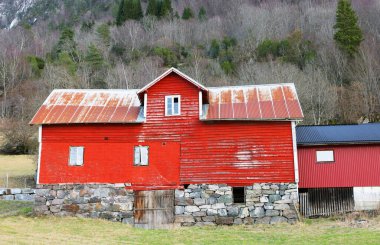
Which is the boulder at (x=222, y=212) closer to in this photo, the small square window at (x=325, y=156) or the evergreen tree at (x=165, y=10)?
the small square window at (x=325, y=156)

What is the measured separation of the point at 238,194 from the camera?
23.8 metres

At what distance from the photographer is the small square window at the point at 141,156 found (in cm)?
2395

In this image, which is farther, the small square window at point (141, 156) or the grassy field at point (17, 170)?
the grassy field at point (17, 170)

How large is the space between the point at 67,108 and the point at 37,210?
20.2 ft

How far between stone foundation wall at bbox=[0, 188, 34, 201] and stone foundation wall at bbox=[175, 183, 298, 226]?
52.5 feet

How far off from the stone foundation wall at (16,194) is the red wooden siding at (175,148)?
11.0 metres

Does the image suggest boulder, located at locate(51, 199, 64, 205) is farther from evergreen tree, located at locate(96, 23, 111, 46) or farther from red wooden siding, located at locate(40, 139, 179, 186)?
evergreen tree, located at locate(96, 23, 111, 46)

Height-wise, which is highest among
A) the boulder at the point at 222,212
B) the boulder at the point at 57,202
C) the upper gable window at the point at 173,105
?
the upper gable window at the point at 173,105

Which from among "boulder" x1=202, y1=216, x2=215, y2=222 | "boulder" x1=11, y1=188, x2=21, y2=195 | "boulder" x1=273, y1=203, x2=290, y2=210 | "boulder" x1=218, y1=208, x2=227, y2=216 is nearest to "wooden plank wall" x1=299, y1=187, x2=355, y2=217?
"boulder" x1=273, y1=203, x2=290, y2=210

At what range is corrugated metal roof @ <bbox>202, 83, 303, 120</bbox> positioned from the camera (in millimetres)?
23306

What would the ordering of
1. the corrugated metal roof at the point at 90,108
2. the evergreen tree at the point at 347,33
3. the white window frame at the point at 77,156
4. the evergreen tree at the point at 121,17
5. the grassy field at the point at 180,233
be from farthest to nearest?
the evergreen tree at the point at 121,17 → the evergreen tree at the point at 347,33 → the corrugated metal roof at the point at 90,108 → the white window frame at the point at 77,156 → the grassy field at the point at 180,233

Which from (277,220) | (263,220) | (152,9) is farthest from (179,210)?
(152,9)

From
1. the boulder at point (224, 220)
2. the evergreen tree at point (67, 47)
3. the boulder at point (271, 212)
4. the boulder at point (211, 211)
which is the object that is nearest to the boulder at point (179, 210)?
the boulder at point (211, 211)

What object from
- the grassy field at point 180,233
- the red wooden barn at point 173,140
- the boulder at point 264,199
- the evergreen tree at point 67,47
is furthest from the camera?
the evergreen tree at point 67,47
